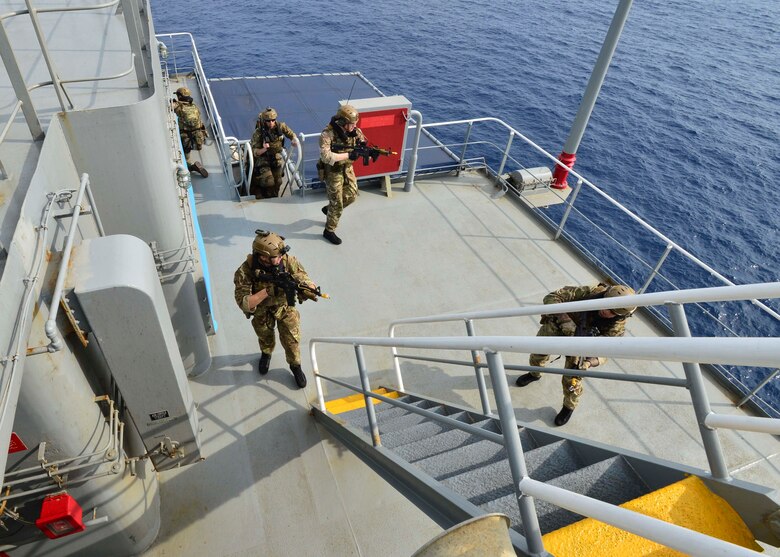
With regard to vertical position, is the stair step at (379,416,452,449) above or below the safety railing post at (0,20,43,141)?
below

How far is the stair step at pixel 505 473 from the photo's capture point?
2.72 meters

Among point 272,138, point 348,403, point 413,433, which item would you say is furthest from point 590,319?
point 272,138

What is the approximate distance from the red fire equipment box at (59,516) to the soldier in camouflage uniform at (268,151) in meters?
6.22

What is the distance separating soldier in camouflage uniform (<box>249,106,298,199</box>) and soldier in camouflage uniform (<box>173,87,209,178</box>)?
1.12 metres

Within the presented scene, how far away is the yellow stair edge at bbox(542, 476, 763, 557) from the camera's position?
182 centimetres

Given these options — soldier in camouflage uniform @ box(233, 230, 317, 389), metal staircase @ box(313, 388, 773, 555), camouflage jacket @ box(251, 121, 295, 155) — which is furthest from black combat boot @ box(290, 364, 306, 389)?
camouflage jacket @ box(251, 121, 295, 155)

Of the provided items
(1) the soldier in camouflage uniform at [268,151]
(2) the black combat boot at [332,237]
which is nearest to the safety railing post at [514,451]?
(2) the black combat boot at [332,237]

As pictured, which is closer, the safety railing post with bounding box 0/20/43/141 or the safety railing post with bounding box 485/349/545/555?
the safety railing post with bounding box 485/349/545/555

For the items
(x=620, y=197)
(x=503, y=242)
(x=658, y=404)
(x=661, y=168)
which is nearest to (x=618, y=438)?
(x=658, y=404)

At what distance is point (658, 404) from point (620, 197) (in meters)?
13.3

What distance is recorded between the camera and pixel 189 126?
9.17 m

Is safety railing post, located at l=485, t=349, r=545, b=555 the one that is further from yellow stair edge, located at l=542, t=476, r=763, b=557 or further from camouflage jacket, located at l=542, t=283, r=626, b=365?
camouflage jacket, located at l=542, t=283, r=626, b=365

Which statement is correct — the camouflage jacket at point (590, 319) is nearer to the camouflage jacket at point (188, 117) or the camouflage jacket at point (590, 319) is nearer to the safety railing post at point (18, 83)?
the safety railing post at point (18, 83)

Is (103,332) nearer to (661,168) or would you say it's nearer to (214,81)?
(214,81)
